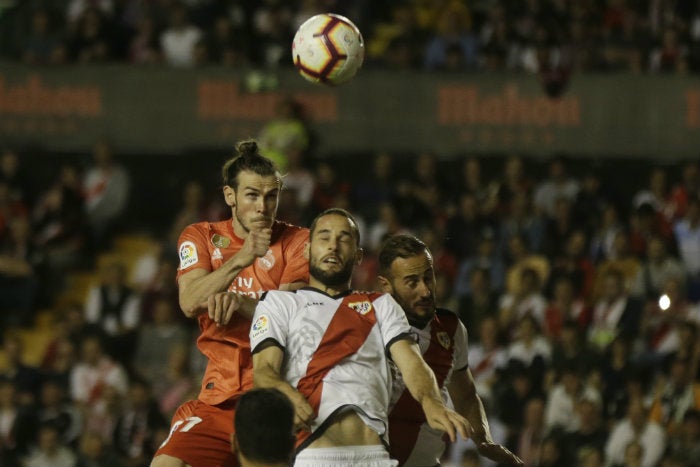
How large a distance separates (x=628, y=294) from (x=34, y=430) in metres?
5.39

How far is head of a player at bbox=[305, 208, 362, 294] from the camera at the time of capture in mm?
6082

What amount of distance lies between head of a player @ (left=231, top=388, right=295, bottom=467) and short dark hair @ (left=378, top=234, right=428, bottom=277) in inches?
83.4

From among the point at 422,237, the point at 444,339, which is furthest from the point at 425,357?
the point at 422,237

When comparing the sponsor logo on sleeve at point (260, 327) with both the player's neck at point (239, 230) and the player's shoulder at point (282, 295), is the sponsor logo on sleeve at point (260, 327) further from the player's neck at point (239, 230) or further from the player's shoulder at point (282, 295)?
the player's neck at point (239, 230)

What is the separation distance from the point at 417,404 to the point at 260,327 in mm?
1073

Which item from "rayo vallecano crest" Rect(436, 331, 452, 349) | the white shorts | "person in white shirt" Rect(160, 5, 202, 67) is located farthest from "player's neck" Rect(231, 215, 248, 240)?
"person in white shirt" Rect(160, 5, 202, 67)

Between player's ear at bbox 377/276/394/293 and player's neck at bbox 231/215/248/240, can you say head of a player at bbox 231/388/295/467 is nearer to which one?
player's ear at bbox 377/276/394/293

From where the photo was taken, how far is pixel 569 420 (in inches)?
442

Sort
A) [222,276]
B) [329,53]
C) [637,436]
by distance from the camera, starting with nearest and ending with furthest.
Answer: [222,276], [329,53], [637,436]

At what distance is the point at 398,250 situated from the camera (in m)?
6.60

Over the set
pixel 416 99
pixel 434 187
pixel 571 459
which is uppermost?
pixel 416 99

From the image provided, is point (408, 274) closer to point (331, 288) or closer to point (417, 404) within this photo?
point (331, 288)

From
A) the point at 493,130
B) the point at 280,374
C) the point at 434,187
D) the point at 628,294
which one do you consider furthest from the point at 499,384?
the point at 280,374

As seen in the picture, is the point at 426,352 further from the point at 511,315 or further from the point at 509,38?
the point at 509,38
